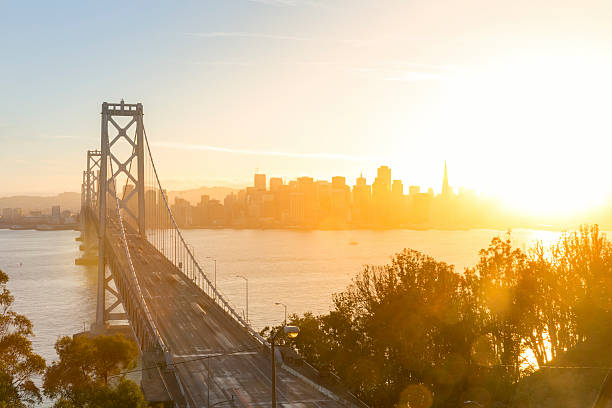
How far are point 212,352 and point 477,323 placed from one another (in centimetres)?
1627

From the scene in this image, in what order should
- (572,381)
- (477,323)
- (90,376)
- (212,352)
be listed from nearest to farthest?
(572,381) < (477,323) < (90,376) < (212,352)

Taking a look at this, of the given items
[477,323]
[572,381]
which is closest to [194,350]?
[477,323]

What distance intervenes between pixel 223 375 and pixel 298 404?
665 cm

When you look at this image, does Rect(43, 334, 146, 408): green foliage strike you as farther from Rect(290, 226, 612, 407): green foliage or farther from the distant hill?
the distant hill

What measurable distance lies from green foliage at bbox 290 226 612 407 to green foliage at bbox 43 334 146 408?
39.9ft

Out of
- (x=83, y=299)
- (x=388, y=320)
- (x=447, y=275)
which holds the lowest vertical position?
(x=83, y=299)

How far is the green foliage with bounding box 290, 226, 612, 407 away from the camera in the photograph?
3008cm

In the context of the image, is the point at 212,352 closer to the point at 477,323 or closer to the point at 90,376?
the point at 90,376

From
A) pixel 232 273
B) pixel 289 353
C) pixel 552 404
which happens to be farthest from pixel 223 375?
pixel 232 273

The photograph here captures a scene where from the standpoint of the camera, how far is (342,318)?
40.2m

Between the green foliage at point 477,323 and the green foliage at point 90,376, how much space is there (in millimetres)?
12170

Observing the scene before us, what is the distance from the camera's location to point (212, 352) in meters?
39.5

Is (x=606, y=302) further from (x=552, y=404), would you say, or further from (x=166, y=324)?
(x=166, y=324)

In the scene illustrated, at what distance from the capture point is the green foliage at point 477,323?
30.1 meters
